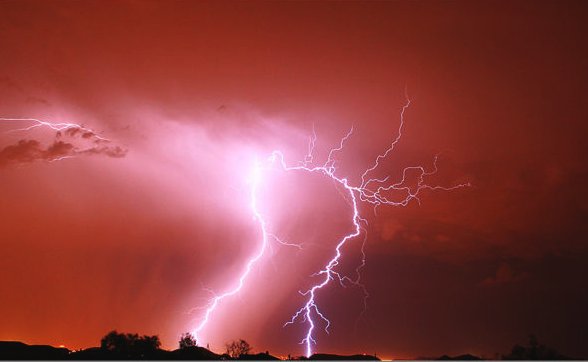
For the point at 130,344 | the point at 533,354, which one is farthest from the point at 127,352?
the point at 533,354

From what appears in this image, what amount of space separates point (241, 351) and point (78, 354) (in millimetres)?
11982

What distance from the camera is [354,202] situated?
104ft

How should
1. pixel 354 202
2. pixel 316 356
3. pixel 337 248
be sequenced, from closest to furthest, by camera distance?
pixel 354 202
pixel 337 248
pixel 316 356

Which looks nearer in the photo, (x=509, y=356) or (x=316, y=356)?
(x=509, y=356)

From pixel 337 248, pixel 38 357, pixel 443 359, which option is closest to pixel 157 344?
pixel 38 357

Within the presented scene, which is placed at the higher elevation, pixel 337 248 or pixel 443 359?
pixel 337 248

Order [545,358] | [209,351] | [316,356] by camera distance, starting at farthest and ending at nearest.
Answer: [316,356] < [209,351] < [545,358]

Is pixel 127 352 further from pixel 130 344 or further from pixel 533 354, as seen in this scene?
pixel 533 354

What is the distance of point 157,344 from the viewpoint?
1502 inches

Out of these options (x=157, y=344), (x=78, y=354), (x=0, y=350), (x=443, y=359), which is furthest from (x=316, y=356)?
(x=0, y=350)

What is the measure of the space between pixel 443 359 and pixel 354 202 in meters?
19.1

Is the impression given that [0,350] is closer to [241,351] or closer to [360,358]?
[241,351]

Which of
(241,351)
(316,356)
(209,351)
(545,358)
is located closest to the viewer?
(545,358)

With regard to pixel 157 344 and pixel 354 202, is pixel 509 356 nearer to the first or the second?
pixel 354 202
